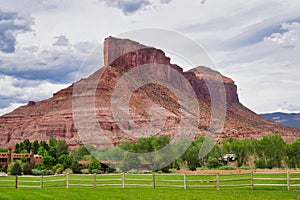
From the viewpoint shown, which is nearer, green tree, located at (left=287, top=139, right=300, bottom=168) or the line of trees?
the line of trees

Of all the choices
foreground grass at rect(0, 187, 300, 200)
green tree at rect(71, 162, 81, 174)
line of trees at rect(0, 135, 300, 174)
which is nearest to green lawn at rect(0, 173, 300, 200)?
foreground grass at rect(0, 187, 300, 200)

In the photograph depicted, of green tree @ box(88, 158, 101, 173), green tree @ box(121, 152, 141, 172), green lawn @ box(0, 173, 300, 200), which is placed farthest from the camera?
green tree @ box(121, 152, 141, 172)

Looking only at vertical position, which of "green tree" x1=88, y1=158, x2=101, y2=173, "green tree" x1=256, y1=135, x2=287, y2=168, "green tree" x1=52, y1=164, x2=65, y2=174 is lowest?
"green tree" x1=52, y1=164, x2=65, y2=174

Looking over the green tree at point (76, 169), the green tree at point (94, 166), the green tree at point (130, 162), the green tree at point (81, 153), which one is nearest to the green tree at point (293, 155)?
the green tree at point (130, 162)

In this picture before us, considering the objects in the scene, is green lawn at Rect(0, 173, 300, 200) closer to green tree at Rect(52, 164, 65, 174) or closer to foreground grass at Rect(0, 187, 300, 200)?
foreground grass at Rect(0, 187, 300, 200)

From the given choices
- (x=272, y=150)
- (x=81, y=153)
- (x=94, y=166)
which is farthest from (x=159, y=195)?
(x=81, y=153)

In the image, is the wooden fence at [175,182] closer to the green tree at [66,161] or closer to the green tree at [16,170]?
the green tree at [16,170]

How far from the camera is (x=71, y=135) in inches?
7328

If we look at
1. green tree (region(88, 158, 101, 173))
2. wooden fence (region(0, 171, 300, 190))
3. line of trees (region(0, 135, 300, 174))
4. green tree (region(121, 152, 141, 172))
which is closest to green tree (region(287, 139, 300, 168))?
line of trees (region(0, 135, 300, 174))

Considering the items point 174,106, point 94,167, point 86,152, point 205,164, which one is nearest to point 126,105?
point 174,106

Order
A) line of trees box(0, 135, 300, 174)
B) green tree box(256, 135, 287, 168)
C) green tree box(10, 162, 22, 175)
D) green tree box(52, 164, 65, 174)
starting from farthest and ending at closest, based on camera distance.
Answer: green tree box(256, 135, 287, 168)
green tree box(52, 164, 65, 174)
line of trees box(0, 135, 300, 174)
green tree box(10, 162, 22, 175)

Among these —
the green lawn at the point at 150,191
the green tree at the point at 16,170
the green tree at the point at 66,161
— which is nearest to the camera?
the green lawn at the point at 150,191

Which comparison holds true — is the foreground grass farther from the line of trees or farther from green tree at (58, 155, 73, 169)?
green tree at (58, 155, 73, 169)

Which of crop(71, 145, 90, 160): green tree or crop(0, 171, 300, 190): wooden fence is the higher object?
crop(71, 145, 90, 160): green tree
